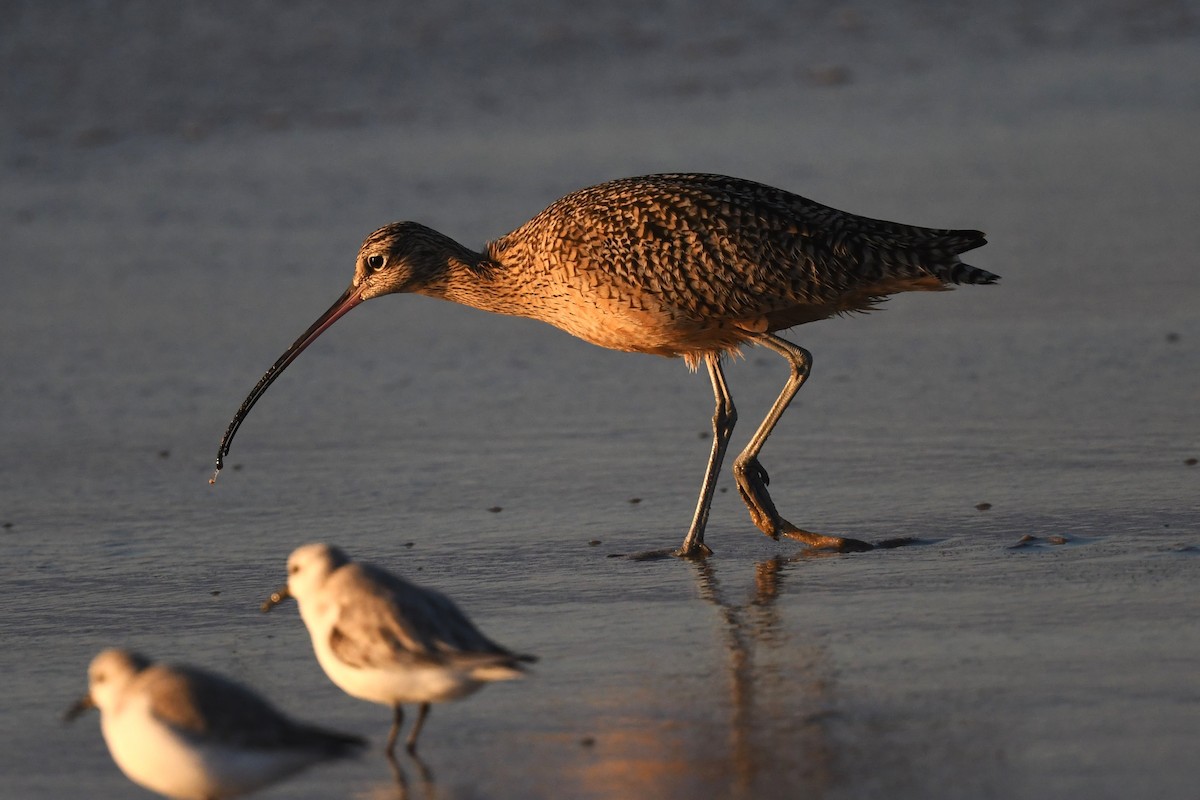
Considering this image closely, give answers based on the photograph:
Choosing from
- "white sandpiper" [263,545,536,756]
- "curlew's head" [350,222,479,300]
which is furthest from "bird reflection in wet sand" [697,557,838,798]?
"curlew's head" [350,222,479,300]

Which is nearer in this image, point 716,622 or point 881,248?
point 716,622

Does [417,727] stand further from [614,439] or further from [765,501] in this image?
[614,439]

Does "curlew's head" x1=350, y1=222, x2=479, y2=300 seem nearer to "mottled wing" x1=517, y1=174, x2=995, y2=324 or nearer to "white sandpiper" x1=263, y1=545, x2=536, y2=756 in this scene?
"mottled wing" x1=517, y1=174, x2=995, y2=324

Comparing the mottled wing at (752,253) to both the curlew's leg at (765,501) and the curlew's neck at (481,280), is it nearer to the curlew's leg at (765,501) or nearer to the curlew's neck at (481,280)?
the curlew's leg at (765,501)

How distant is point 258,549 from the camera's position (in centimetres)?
700

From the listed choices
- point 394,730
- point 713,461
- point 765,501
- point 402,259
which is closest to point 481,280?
point 402,259

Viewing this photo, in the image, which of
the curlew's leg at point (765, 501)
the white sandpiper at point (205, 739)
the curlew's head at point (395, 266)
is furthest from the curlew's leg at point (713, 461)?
the white sandpiper at point (205, 739)

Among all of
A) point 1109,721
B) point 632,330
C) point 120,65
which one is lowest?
point 1109,721

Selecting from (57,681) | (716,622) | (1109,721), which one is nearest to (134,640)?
(57,681)

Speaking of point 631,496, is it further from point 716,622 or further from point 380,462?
point 716,622

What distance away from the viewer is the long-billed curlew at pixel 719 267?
727cm

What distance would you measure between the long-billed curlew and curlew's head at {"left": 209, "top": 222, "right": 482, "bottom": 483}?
59 cm

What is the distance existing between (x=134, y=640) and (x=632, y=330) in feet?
7.71

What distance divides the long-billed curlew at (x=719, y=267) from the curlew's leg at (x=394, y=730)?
2369mm
